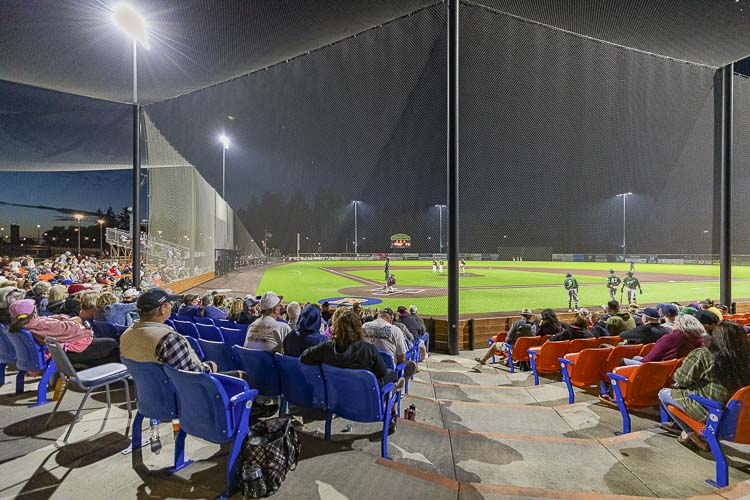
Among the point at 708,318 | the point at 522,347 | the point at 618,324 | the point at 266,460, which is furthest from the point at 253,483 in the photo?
the point at 618,324

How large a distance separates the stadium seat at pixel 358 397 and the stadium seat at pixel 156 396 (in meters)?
1.09

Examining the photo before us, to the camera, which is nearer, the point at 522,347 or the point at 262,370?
the point at 262,370

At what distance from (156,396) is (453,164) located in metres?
6.85

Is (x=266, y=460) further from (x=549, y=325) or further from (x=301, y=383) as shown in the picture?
(x=549, y=325)

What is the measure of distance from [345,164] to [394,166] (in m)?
2.91

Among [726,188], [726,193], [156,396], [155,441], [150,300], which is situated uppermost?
[726,188]

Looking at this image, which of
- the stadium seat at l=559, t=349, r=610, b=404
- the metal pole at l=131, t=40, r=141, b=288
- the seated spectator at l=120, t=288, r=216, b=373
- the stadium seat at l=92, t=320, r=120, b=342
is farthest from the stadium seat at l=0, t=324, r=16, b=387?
the metal pole at l=131, t=40, r=141, b=288

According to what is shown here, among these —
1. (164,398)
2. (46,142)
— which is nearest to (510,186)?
(164,398)

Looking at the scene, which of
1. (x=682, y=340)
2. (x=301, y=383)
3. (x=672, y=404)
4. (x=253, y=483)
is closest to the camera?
(x=253, y=483)

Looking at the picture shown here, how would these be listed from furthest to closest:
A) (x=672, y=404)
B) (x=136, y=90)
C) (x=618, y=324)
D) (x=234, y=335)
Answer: (x=136, y=90) < (x=618, y=324) < (x=234, y=335) < (x=672, y=404)

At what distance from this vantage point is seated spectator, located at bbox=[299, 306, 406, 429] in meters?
2.82

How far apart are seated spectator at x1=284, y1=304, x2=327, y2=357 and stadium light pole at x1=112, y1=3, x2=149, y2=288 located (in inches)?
310

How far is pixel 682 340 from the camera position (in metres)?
3.53

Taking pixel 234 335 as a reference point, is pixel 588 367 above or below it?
below
